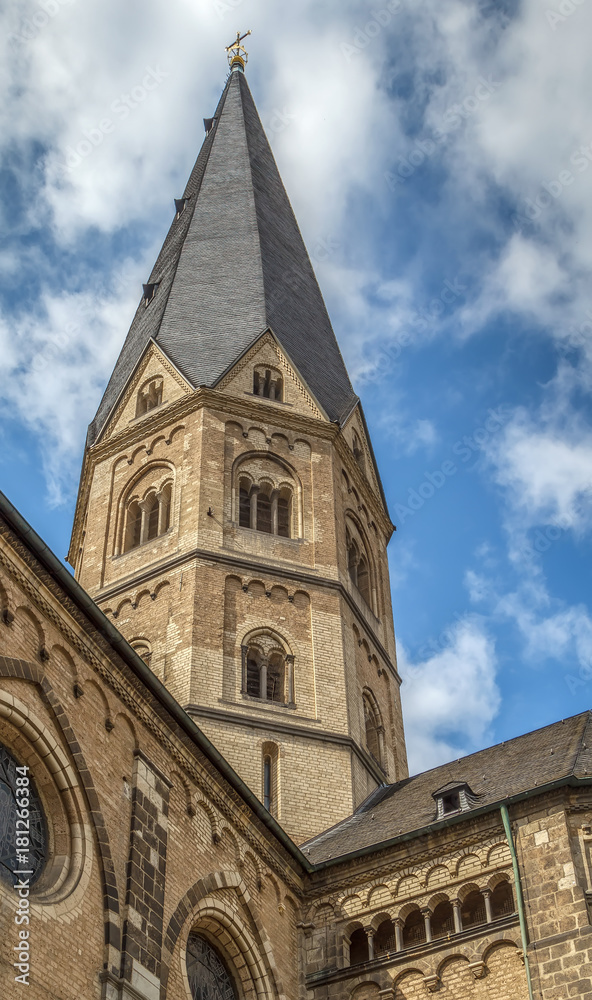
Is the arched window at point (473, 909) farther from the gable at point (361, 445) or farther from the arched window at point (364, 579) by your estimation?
the gable at point (361, 445)

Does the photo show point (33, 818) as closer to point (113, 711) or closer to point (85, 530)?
point (113, 711)

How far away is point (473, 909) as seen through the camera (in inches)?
677

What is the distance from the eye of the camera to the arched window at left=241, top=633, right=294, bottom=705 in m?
24.2

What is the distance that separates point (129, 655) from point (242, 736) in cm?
770

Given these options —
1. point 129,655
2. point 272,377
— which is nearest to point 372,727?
point 272,377

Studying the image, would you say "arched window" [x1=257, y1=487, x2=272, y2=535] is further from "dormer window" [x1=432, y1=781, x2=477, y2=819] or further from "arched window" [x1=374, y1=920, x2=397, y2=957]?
"arched window" [x1=374, y1=920, x2=397, y2=957]

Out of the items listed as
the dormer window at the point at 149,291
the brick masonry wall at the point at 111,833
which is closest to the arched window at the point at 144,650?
the brick masonry wall at the point at 111,833

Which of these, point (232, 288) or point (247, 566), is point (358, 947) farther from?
point (232, 288)

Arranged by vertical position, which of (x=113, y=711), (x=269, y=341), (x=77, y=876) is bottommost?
(x=77, y=876)

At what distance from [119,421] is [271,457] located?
4588 millimetres

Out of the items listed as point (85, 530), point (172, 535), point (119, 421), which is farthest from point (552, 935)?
point (119, 421)

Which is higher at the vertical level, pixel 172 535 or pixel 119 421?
pixel 119 421

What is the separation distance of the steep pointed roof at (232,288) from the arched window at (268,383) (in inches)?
27.5

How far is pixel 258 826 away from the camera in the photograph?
18.2 m
